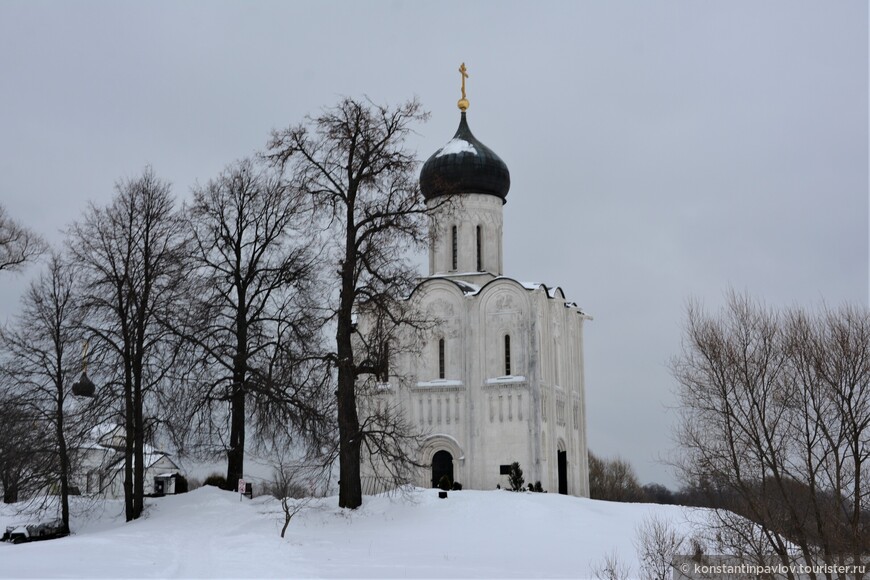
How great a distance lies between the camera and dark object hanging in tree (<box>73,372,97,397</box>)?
75.3 feet

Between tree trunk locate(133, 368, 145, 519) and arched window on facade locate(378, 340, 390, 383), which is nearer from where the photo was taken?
arched window on facade locate(378, 340, 390, 383)

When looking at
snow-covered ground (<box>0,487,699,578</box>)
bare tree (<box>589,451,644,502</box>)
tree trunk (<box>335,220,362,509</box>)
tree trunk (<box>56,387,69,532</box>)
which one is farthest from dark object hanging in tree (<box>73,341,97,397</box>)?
bare tree (<box>589,451,644,502</box>)

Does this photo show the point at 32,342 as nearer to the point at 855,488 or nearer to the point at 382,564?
the point at 382,564

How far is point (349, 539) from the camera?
59.5 feet

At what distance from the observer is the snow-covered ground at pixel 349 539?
47.1ft

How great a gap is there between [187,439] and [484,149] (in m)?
16.1

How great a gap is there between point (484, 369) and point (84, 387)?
39.8 ft

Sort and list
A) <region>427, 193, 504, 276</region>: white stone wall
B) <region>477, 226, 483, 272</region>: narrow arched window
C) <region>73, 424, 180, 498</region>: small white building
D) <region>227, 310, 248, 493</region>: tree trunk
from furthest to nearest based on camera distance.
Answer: <region>477, 226, 483, 272</region>: narrow arched window < <region>427, 193, 504, 276</region>: white stone wall < <region>227, 310, 248, 493</region>: tree trunk < <region>73, 424, 180, 498</region>: small white building

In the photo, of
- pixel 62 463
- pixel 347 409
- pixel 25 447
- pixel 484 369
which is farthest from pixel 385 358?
pixel 484 369

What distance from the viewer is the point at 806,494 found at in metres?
15.7

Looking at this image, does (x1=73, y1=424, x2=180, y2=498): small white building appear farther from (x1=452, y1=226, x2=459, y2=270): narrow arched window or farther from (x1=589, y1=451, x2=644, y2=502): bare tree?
(x1=589, y1=451, x2=644, y2=502): bare tree

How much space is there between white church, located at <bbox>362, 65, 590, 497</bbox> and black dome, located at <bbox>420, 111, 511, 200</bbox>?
35 millimetres

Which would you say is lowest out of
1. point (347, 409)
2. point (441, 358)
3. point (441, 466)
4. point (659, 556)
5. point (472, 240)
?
point (659, 556)

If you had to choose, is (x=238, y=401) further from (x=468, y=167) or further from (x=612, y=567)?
(x=468, y=167)
